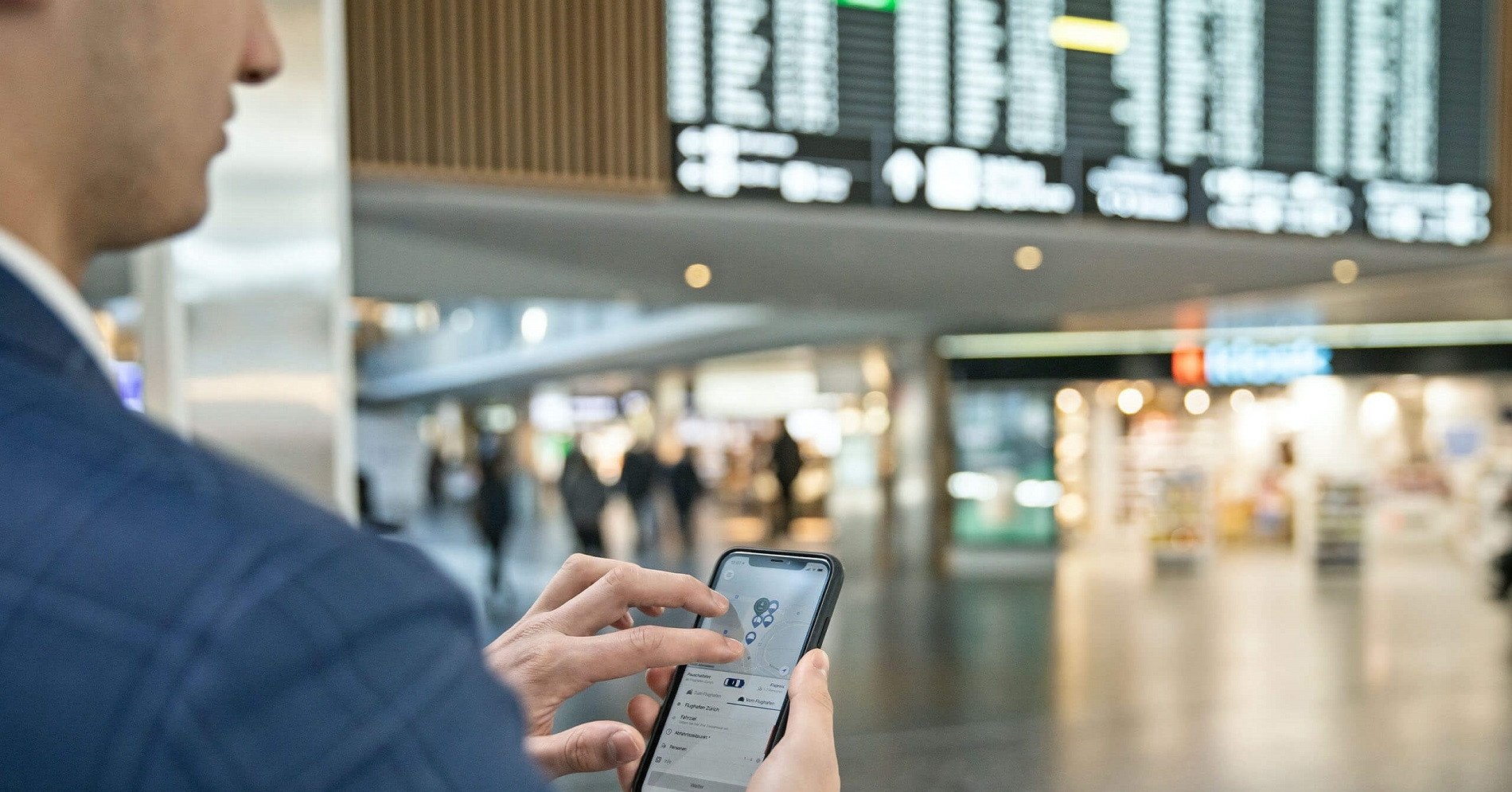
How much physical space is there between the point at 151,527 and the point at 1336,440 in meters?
19.1

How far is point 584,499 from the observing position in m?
11.1

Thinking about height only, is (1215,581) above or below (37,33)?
below

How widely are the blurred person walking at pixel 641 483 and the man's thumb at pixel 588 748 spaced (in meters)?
14.1

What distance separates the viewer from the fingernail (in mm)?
1203

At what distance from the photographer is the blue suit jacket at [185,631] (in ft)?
1.23

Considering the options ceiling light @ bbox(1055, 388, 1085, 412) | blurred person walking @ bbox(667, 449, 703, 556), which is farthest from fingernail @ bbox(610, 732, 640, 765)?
ceiling light @ bbox(1055, 388, 1085, 412)

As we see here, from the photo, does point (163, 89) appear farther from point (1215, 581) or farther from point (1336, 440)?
point (1336, 440)

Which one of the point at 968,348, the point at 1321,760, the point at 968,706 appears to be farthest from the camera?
the point at 968,348

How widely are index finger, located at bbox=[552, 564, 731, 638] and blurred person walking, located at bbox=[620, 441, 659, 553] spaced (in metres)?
14.2

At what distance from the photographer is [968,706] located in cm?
659

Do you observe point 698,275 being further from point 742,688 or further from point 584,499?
point 742,688

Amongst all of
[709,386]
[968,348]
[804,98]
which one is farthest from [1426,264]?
[709,386]

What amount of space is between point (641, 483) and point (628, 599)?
14285mm

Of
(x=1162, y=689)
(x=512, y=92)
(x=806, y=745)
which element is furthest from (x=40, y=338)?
(x=1162, y=689)
